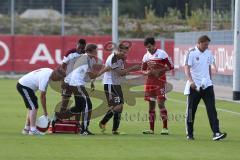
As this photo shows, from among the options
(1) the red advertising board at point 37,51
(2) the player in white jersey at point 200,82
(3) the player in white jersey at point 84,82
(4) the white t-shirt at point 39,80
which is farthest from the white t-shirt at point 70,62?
(1) the red advertising board at point 37,51

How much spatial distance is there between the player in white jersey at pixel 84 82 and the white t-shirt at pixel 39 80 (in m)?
0.82

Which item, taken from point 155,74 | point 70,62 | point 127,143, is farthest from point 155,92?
point 127,143

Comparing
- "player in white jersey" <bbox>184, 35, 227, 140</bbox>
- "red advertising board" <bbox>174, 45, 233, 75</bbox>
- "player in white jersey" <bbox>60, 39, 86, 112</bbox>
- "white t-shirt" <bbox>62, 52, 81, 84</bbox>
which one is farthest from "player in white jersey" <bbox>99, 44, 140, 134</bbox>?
"red advertising board" <bbox>174, 45, 233, 75</bbox>

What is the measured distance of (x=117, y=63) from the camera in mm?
18609

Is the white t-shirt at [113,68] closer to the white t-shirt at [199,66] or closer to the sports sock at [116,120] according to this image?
the sports sock at [116,120]

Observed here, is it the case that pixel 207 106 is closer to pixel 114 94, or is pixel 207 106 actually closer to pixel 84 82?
pixel 114 94

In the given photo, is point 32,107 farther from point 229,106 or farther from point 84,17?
point 84,17

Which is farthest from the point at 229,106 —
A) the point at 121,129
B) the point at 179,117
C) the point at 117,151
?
the point at 117,151

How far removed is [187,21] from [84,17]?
6531mm

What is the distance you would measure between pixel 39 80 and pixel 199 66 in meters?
3.19

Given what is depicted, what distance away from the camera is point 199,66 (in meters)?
17.3

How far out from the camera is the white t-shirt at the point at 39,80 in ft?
57.9

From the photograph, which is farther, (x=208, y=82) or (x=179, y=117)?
(x=179, y=117)

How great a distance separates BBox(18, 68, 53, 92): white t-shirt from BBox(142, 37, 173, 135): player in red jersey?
7.23 feet
